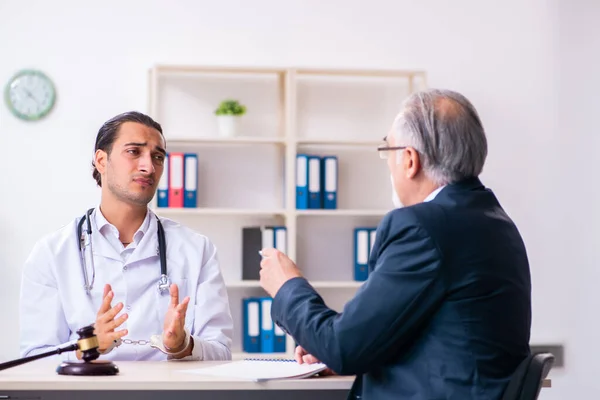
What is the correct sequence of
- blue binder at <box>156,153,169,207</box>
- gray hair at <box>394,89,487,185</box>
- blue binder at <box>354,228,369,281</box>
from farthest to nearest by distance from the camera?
blue binder at <box>354,228,369,281</box>
blue binder at <box>156,153,169,207</box>
gray hair at <box>394,89,487,185</box>

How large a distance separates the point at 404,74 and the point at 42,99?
6.60 ft

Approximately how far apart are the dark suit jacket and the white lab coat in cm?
86

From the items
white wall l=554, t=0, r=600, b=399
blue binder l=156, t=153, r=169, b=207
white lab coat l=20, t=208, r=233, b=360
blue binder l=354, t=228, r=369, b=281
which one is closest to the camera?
white lab coat l=20, t=208, r=233, b=360

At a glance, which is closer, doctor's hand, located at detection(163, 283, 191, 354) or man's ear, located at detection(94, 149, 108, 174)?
doctor's hand, located at detection(163, 283, 191, 354)

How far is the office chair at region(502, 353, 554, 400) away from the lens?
4.95 ft

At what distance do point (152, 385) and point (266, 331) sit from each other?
2.72 metres

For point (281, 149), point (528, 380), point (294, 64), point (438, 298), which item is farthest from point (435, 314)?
point (294, 64)

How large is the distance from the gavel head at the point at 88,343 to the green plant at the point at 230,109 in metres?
2.75

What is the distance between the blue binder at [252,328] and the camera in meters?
4.42

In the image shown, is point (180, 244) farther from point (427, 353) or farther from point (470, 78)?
point (470, 78)

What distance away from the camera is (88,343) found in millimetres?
1846

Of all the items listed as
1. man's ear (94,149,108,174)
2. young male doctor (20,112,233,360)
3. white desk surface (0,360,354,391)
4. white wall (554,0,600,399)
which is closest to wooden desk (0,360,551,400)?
white desk surface (0,360,354,391)

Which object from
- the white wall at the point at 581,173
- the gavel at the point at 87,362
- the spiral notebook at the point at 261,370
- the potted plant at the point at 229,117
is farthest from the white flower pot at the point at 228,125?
the gavel at the point at 87,362

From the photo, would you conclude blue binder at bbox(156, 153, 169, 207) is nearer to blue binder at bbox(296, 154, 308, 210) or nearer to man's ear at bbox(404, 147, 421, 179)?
blue binder at bbox(296, 154, 308, 210)
